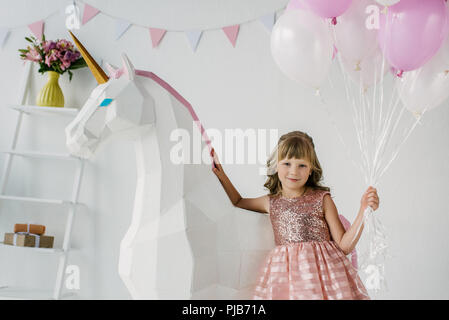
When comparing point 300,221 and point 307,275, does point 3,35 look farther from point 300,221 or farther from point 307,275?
point 307,275

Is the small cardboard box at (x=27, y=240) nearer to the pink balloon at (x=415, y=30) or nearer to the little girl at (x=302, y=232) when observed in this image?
the little girl at (x=302, y=232)

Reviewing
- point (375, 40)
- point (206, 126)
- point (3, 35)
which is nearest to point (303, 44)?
point (375, 40)

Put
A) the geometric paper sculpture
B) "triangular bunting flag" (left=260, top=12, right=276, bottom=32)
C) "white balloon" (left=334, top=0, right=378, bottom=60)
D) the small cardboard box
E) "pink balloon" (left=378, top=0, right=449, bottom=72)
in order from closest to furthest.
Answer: the geometric paper sculpture
"pink balloon" (left=378, top=0, right=449, bottom=72)
"white balloon" (left=334, top=0, right=378, bottom=60)
the small cardboard box
"triangular bunting flag" (left=260, top=12, right=276, bottom=32)

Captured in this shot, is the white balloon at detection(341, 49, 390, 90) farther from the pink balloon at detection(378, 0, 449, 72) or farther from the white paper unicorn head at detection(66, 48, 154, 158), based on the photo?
the white paper unicorn head at detection(66, 48, 154, 158)

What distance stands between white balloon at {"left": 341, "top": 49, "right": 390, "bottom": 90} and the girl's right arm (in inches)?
20.4

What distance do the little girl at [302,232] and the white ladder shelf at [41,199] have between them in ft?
3.38

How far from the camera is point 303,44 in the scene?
1.40 metres

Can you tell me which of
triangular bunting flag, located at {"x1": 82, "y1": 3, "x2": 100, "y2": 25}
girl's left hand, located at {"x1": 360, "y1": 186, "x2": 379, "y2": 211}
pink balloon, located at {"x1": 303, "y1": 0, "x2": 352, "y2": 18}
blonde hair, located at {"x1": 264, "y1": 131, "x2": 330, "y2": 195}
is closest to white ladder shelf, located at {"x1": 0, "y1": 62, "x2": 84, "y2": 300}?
triangular bunting flag, located at {"x1": 82, "y1": 3, "x2": 100, "y2": 25}

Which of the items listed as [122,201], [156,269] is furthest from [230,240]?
[122,201]

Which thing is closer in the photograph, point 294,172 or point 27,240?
point 294,172

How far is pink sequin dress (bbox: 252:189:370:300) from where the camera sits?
1207 millimetres

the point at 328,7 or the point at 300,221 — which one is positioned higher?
the point at 328,7

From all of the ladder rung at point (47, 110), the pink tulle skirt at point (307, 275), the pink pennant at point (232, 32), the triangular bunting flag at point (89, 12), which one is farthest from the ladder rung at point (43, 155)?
the pink tulle skirt at point (307, 275)

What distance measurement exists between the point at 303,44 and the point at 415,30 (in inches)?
12.4
